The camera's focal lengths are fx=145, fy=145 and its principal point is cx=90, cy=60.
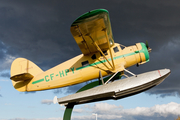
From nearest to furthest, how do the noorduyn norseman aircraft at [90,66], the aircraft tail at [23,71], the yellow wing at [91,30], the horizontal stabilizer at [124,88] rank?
the yellow wing at [91,30] < the horizontal stabilizer at [124,88] < the noorduyn norseman aircraft at [90,66] < the aircraft tail at [23,71]

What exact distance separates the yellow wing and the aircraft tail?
4.07 metres

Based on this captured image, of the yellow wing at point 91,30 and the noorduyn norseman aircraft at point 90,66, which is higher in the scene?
the yellow wing at point 91,30

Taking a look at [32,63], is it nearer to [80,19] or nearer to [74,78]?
[74,78]

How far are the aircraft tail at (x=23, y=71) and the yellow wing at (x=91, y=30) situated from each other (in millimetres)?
4073

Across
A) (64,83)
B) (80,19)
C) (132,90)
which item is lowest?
(132,90)

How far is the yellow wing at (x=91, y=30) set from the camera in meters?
7.01

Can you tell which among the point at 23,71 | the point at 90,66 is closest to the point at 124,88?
the point at 90,66

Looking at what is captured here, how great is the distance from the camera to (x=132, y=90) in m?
7.67

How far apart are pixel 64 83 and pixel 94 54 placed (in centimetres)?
284

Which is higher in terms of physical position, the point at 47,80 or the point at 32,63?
the point at 32,63

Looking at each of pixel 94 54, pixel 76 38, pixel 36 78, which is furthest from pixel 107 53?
pixel 36 78

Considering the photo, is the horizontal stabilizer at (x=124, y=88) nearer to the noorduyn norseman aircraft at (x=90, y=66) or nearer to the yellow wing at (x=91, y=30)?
the noorduyn norseman aircraft at (x=90, y=66)

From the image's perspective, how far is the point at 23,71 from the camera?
35.8 feet

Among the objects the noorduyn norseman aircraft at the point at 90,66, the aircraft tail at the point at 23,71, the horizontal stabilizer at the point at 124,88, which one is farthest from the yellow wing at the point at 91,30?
the aircraft tail at the point at 23,71
